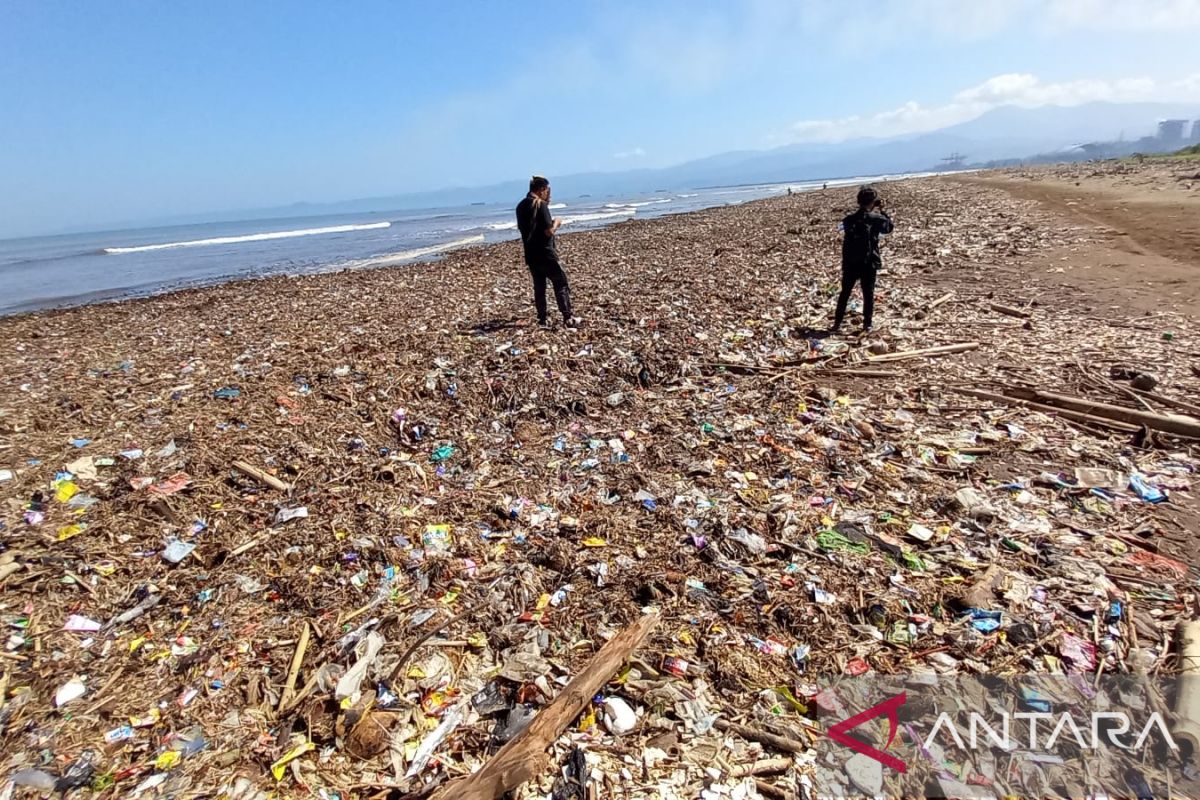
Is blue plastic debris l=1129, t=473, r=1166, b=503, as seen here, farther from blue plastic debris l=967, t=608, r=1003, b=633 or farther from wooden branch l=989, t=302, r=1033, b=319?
wooden branch l=989, t=302, r=1033, b=319

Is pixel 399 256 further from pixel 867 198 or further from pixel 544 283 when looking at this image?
pixel 867 198

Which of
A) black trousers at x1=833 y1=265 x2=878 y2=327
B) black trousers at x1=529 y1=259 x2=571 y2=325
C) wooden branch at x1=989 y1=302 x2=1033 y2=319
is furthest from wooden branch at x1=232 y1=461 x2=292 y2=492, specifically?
wooden branch at x1=989 y1=302 x2=1033 y2=319

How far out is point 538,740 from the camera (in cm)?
258

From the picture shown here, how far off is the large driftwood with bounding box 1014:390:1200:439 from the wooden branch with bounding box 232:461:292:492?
26.3 ft

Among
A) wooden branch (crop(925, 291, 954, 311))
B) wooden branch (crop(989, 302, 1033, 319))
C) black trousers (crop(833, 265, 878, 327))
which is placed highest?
black trousers (crop(833, 265, 878, 327))

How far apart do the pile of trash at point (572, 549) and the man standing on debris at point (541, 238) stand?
4.15 feet

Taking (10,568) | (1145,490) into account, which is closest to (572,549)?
(10,568)

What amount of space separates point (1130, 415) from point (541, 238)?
7.76 m

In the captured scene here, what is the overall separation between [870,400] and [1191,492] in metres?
2.69

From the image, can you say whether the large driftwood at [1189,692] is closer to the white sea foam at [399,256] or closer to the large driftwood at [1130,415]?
the large driftwood at [1130,415]

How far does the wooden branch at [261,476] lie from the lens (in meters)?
5.19

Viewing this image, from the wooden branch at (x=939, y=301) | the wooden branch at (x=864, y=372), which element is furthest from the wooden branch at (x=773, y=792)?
the wooden branch at (x=939, y=301)

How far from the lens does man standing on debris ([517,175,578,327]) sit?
8766mm

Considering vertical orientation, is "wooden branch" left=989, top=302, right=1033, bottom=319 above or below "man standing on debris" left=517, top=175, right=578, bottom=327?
below
